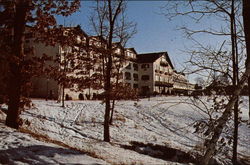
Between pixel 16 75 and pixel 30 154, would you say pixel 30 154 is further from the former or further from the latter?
pixel 16 75

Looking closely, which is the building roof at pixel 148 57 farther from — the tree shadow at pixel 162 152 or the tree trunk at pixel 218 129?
the tree trunk at pixel 218 129

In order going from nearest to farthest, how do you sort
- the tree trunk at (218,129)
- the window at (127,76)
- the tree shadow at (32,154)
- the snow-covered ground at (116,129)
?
the tree trunk at (218,129) < the tree shadow at (32,154) < the snow-covered ground at (116,129) < the window at (127,76)

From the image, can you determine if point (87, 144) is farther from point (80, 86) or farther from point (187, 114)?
point (187, 114)

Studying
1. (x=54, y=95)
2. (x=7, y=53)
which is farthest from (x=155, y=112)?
(x=7, y=53)

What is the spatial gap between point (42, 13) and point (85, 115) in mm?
12118

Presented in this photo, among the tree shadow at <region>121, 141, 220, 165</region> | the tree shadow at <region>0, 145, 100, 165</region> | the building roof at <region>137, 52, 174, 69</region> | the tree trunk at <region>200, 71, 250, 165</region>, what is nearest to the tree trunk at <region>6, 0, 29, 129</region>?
the tree shadow at <region>0, 145, 100, 165</region>

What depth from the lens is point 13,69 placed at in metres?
10.3

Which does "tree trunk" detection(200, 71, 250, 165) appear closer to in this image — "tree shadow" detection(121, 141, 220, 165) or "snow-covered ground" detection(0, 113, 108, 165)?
"snow-covered ground" detection(0, 113, 108, 165)

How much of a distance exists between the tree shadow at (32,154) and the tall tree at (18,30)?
3.51 meters

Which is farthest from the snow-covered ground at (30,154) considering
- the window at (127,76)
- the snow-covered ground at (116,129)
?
the window at (127,76)

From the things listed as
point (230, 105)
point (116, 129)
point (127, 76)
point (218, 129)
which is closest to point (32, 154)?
point (218, 129)

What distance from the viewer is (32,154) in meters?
7.02

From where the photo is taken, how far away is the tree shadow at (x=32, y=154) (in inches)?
256

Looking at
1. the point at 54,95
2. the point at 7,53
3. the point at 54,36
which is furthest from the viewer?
the point at 54,95
